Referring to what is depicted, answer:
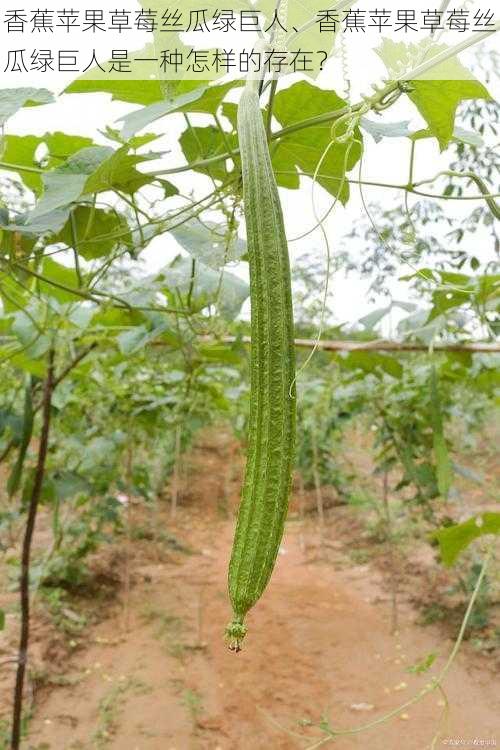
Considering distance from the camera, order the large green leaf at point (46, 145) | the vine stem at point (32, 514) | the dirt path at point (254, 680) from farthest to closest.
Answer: the dirt path at point (254, 680) → the vine stem at point (32, 514) → the large green leaf at point (46, 145)

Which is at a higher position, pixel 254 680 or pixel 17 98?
pixel 17 98

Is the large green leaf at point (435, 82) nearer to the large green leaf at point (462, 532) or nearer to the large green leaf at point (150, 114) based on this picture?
the large green leaf at point (150, 114)

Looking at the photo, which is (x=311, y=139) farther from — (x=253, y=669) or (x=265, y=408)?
(x=253, y=669)

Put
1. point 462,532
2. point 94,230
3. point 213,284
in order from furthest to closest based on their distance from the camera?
1. point 462,532
2. point 213,284
3. point 94,230

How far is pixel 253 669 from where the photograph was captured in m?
3.00

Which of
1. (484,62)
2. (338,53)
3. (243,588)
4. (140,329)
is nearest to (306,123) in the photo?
(338,53)

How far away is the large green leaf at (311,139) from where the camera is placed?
0.84 metres

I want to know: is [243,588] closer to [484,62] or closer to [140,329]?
[140,329]

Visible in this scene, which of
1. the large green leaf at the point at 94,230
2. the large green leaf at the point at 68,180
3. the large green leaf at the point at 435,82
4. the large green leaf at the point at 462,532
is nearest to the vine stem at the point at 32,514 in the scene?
the large green leaf at the point at 94,230

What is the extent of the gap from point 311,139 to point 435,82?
202 mm

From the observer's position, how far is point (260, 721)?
8.36 ft

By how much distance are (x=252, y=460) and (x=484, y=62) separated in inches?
103

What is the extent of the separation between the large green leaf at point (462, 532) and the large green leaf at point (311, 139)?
94 centimetres

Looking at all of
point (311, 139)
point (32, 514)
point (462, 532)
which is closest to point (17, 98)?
point (311, 139)
